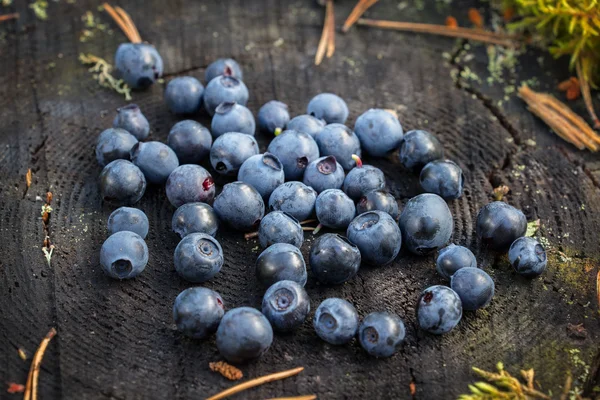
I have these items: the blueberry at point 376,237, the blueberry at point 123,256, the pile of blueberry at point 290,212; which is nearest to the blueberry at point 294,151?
the pile of blueberry at point 290,212

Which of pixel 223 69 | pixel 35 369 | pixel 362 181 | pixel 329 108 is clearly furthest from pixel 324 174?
pixel 35 369

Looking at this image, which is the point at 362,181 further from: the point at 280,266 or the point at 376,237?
the point at 280,266

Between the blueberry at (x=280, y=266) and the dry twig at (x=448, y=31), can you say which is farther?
the dry twig at (x=448, y=31)

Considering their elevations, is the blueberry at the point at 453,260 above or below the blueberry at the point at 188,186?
below

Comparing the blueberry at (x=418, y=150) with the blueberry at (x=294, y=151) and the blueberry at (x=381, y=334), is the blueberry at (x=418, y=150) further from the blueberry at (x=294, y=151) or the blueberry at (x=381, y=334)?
the blueberry at (x=381, y=334)

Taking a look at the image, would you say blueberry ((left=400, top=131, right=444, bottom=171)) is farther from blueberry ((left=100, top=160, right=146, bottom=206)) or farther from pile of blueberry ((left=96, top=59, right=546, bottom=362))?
blueberry ((left=100, top=160, right=146, bottom=206))

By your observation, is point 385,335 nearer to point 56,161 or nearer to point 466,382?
point 466,382
